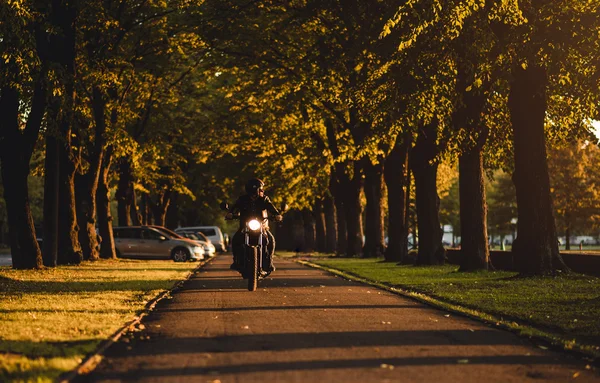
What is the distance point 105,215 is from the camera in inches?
1591

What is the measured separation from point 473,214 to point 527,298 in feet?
32.2

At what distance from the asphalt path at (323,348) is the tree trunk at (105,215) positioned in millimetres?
25135

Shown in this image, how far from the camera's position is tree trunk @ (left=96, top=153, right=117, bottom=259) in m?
39.3

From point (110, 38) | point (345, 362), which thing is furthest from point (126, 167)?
point (345, 362)

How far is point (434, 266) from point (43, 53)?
13336mm

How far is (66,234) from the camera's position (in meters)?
30.1

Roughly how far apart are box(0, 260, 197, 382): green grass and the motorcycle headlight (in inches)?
84.0

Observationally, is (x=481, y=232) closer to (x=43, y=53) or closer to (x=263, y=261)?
(x=263, y=261)

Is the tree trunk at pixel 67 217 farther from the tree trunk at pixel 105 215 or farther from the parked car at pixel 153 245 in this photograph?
the parked car at pixel 153 245

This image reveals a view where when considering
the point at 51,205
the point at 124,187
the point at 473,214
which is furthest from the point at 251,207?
the point at 124,187

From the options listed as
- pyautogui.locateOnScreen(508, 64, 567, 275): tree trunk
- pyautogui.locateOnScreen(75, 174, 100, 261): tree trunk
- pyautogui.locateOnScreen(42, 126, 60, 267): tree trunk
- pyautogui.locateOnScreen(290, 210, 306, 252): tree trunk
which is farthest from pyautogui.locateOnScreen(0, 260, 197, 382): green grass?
pyautogui.locateOnScreen(290, 210, 306, 252): tree trunk

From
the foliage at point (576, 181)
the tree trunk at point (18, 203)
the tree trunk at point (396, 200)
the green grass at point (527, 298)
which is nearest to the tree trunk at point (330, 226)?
the tree trunk at point (396, 200)

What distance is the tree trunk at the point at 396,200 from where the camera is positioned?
3591cm

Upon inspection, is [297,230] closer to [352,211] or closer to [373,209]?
[352,211]
